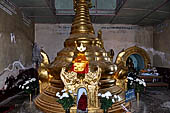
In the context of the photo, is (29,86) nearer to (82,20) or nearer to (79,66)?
(79,66)

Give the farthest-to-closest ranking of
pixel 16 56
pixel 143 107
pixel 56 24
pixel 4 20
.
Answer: pixel 56 24
pixel 16 56
pixel 4 20
pixel 143 107

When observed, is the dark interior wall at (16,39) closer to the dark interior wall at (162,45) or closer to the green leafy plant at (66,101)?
the green leafy plant at (66,101)

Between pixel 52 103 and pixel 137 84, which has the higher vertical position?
pixel 137 84

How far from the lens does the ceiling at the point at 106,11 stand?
167 inches

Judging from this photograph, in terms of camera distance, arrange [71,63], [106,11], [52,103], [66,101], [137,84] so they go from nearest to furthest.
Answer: [66,101]
[52,103]
[71,63]
[137,84]
[106,11]

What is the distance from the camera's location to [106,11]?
17.4ft

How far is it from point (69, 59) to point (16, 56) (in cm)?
228

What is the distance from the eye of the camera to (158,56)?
614 cm

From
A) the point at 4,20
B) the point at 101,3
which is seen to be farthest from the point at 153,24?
the point at 4,20

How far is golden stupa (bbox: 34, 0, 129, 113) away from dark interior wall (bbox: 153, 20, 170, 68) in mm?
3352

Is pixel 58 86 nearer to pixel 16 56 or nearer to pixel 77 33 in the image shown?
pixel 77 33

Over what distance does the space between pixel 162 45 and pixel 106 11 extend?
266 centimetres

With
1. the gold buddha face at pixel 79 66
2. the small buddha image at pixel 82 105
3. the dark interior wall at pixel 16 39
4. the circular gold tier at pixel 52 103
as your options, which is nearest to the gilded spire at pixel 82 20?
the gold buddha face at pixel 79 66

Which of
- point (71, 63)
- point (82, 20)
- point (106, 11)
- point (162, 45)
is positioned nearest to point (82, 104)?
point (71, 63)
